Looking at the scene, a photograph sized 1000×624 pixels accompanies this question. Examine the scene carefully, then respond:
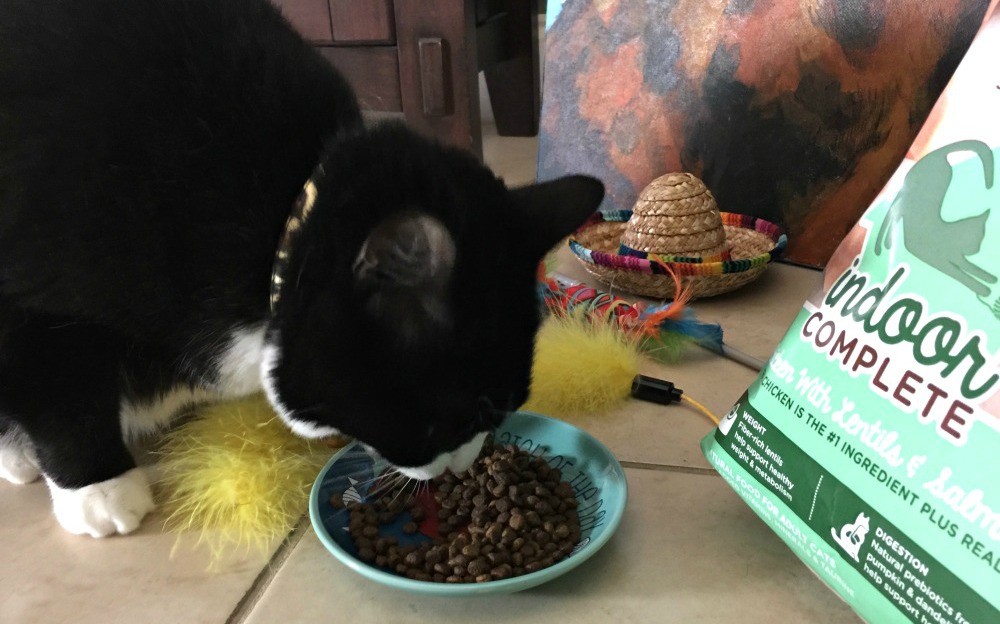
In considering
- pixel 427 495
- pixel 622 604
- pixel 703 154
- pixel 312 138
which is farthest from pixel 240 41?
pixel 703 154

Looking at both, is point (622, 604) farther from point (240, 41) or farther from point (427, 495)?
point (240, 41)

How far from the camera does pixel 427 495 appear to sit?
869 mm

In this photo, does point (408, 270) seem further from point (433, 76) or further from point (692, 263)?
point (433, 76)

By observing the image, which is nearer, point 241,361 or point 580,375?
point 241,361

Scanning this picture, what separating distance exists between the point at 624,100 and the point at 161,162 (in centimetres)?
114

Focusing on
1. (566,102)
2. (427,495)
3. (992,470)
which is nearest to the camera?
(992,470)

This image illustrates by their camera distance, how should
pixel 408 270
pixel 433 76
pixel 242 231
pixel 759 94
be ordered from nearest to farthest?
pixel 408 270
pixel 242 231
pixel 759 94
pixel 433 76

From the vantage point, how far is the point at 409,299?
0.63m

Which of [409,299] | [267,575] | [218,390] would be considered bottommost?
[267,575]

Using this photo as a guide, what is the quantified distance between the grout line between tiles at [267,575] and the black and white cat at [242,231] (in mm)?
119

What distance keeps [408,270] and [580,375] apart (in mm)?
497

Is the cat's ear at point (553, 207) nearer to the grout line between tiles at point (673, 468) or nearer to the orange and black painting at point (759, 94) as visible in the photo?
the grout line between tiles at point (673, 468)

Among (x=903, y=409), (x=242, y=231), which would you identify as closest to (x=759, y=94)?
(x=903, y=409)

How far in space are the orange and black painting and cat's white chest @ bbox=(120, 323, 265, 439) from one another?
41.0 inches
